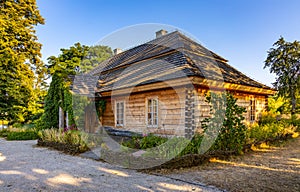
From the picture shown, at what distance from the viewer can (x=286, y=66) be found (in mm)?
20078

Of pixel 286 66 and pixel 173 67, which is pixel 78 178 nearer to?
pixel 173 67

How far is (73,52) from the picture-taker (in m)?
29.4

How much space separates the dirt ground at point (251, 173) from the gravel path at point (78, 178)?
1.83 feet

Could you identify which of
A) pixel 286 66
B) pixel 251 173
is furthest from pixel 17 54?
pixel 286 66

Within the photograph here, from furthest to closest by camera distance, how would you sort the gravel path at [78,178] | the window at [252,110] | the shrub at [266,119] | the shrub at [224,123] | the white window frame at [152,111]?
the shrub at [266,119]
the window at [252,110]
the white window frame at [152,111]
the shrub at [224,123]
the gravel path at [78,178]

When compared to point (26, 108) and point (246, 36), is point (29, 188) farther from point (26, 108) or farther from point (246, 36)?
point (26, 108)

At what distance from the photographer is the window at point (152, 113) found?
10445 millimetres

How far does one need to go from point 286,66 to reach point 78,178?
21.0 meters

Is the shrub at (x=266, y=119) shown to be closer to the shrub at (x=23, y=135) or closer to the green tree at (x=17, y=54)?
the shrub at (x=23, y=135)

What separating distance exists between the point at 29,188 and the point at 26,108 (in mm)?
17402

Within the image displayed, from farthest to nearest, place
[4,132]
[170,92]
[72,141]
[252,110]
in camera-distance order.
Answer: [4,132] → [252,110] → [72,141] → [170,92]

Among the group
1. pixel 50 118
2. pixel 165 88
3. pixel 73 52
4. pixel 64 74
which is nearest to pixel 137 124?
pixel 165 88

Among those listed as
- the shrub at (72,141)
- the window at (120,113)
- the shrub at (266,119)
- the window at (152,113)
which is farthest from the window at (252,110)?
the shrub at (72,141)

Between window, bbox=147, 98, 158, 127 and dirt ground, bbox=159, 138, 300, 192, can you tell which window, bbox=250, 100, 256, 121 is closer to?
dirt ground, bbox=159, 138, 300, 192
